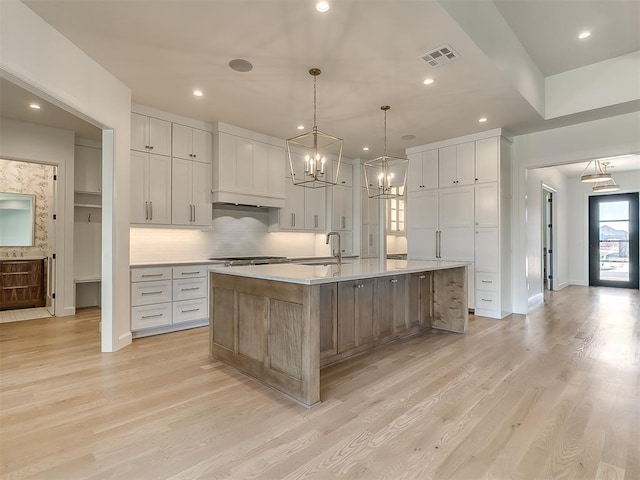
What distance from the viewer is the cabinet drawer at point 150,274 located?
4.00 m

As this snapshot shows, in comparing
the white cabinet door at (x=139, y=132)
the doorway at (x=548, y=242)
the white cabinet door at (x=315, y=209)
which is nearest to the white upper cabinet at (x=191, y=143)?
the white cabinet door at (x=139, y=132)

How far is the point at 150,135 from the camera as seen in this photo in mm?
4402

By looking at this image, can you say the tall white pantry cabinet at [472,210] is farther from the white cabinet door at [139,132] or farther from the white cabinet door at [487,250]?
the white cabinet door at [139,132]

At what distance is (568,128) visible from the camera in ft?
16.7

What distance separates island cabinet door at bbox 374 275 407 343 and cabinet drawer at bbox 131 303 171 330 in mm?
2605

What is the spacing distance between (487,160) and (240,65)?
393cm

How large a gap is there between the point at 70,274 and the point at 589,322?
7826 millimetres

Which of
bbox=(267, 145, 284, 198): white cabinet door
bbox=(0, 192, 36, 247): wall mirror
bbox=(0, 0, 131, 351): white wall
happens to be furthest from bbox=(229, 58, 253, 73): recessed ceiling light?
bbox=(0, 192, 36, 247): wall mirror

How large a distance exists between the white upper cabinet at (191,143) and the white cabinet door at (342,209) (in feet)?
8.53

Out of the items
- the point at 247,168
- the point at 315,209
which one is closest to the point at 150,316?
the point at 247,168

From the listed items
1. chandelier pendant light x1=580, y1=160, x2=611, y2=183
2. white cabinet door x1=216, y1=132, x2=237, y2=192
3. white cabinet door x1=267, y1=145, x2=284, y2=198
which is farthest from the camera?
chandelier pendant light x1=580, y1=160, x2=611, y2=183

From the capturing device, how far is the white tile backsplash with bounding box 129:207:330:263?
480 centimetres

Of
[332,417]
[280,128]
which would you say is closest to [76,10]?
[280,128]

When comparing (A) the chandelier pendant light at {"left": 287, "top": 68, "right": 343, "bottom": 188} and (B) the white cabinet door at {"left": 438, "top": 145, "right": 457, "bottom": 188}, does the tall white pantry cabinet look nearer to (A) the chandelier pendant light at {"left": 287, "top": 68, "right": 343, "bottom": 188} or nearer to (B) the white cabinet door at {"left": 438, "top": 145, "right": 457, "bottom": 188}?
(B) the white cabinet door at {"left": 438, "top": 145, "right": 457, "bottom": 188}
